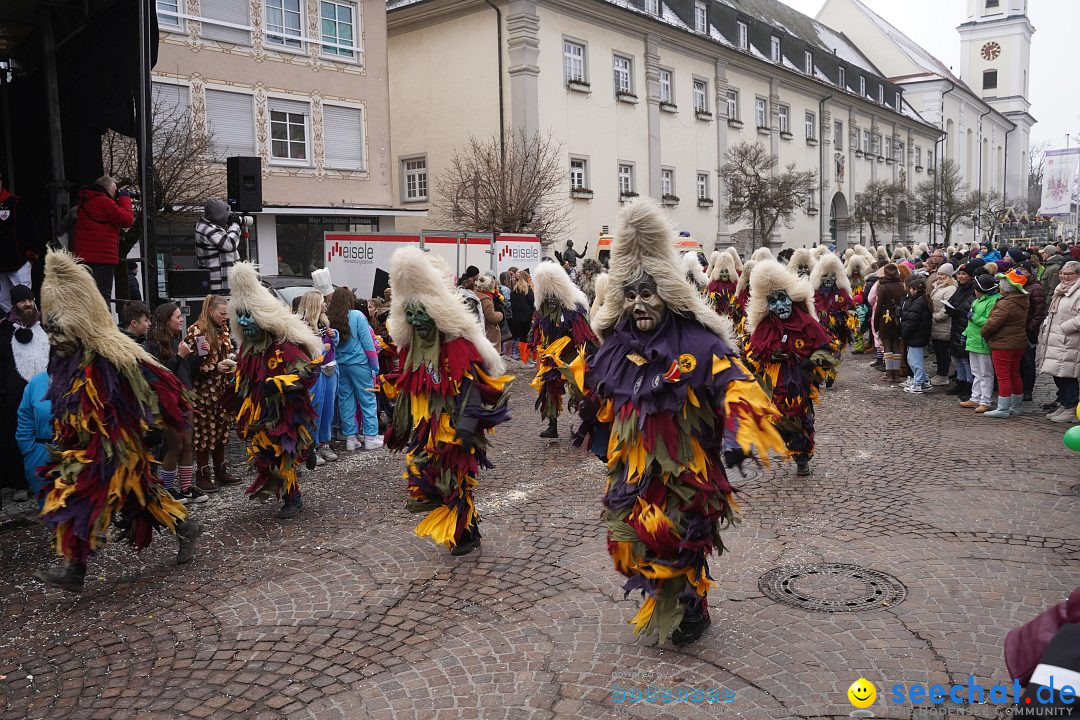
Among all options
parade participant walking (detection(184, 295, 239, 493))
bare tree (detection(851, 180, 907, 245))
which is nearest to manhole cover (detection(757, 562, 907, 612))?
parade participant walking (detection(184, 295, 239, 493))

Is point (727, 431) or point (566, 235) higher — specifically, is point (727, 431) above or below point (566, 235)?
below

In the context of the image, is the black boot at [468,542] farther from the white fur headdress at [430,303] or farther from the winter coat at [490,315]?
the winter coat at [490,315]

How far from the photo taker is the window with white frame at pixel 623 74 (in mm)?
29658

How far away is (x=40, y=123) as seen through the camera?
35.5 ft

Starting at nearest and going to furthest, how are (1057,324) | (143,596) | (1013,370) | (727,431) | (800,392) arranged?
(727,431) → (143,596) → (800,392) → (1057,324) → (1013,370)

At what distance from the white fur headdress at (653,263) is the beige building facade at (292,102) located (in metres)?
16.6

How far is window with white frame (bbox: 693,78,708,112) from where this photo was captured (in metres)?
33.7

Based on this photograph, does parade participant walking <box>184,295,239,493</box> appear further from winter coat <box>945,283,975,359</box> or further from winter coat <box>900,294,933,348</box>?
winter coat <box>945,283,975,359</box>

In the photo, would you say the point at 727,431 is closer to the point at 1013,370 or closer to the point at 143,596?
the point at 143,596

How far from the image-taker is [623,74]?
3009cm

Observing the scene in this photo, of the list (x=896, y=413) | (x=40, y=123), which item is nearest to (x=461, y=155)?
(x=40, y=123)

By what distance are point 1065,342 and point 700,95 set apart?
2692 centimetres

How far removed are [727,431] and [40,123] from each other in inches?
413

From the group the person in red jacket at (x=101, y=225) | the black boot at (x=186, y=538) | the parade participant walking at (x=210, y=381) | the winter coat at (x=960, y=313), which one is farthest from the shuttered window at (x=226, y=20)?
the black boot at (x=186, y=538)
